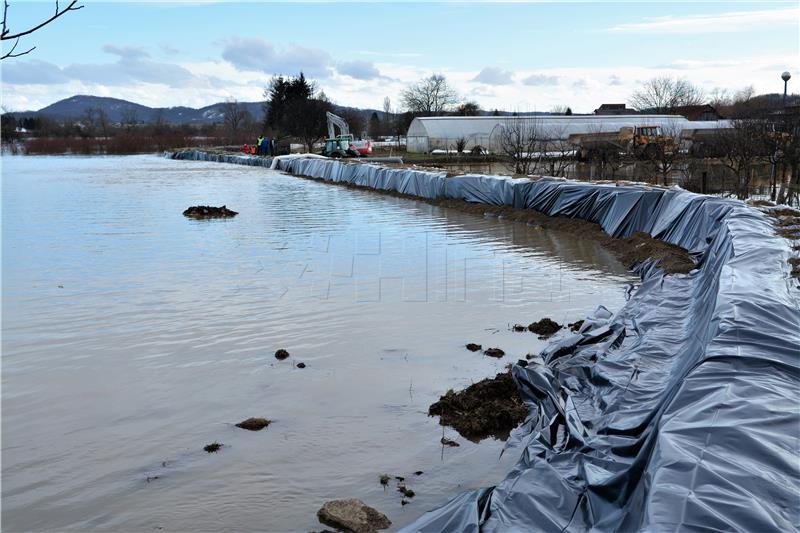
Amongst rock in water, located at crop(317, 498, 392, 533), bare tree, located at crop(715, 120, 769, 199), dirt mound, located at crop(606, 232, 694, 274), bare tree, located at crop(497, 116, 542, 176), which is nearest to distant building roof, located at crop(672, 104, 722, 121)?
bare tree, located at crop(497, 116, 542, 176)

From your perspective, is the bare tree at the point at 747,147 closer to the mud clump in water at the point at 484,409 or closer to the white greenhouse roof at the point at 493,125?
the mud clump in water at the point at 484,409

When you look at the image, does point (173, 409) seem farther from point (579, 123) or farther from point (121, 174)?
point (579, 123)

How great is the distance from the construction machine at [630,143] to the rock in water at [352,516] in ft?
66.2

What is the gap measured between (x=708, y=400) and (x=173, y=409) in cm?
433

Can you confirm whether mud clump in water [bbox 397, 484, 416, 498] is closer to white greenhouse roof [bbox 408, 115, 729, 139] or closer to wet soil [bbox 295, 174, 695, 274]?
wet soil [bbox 295, 174, 695, 274]

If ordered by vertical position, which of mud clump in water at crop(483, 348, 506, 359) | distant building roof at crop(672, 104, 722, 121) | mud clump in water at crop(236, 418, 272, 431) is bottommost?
mud clump in water at crop(236, 418, 272, 431)

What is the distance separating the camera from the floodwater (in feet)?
15.6

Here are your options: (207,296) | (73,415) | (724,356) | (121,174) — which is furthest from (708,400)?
(121,174)

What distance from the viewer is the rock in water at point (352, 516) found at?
13.9ft

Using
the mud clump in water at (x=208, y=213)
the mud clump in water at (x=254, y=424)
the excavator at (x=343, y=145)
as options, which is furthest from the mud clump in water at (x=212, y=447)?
the excavator at (x=343, y=145)

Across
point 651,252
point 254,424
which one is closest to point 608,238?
point 651,252

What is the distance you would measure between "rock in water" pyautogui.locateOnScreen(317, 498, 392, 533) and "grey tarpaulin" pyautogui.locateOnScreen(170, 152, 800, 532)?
50 centimetres

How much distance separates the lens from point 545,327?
26.2 ft

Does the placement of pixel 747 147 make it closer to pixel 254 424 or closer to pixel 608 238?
pixel 608 238
